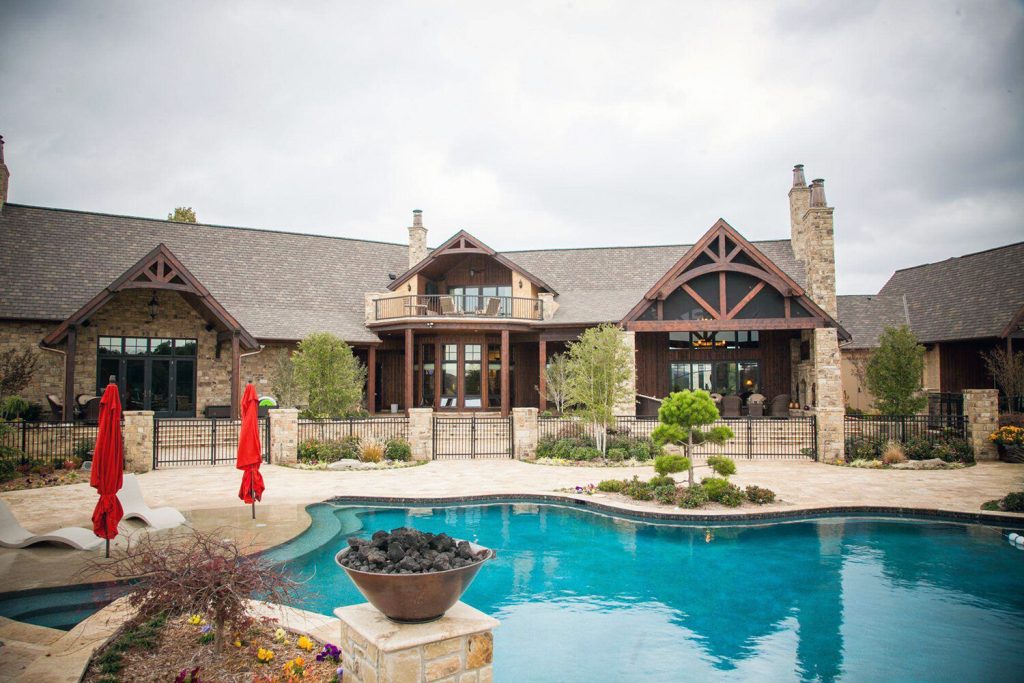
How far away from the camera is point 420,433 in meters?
17.0

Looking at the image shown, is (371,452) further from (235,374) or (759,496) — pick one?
(759,496)

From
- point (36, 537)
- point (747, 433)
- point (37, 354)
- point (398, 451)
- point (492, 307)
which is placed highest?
point (492, 307)

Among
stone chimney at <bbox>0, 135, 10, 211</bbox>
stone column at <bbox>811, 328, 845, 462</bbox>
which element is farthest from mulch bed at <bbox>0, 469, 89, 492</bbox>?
stone column at <bbox>811, 328, 845, 462</bbox>

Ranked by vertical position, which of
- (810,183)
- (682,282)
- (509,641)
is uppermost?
(810,183)

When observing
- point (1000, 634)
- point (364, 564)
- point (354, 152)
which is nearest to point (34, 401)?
point (354, 152)

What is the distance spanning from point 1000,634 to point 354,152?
27440mm

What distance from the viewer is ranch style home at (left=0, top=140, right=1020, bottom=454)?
20.8m

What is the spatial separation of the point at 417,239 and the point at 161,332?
10507 mm

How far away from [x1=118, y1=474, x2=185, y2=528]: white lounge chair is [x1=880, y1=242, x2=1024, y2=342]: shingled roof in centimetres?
2439

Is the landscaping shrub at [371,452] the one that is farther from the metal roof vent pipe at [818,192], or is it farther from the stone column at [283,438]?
the metal roof vent pipe at [818,192]

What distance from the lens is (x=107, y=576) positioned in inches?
283

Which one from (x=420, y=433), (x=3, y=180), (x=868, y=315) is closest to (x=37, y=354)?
(x=3, y=180)

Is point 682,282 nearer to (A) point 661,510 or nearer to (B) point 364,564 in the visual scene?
(A) point 661,510

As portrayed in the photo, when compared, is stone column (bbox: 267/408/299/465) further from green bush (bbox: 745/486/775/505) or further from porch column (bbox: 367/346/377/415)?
green bush (bbox: 745/486/775/505)
